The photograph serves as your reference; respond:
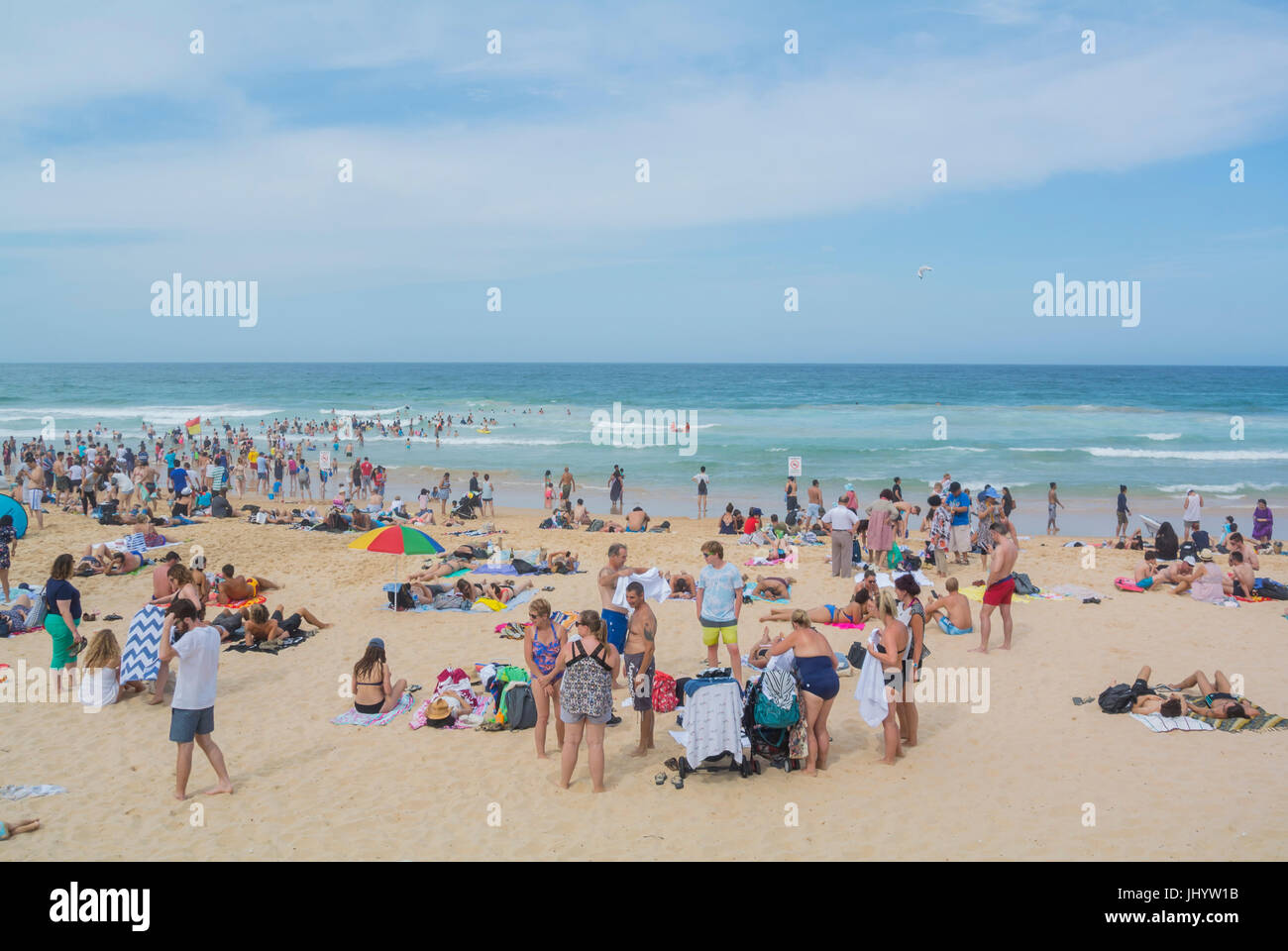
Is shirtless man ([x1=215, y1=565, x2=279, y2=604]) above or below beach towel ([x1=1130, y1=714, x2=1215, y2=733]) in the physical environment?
above

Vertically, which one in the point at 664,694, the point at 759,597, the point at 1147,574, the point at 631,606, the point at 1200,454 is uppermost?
the point at 1200,454

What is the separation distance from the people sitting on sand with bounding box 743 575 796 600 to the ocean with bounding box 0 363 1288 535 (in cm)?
1097

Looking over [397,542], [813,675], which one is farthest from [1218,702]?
[397,542]

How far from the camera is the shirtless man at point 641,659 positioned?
22.1 feet

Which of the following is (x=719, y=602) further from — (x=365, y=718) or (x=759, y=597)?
(x=759, y=597)

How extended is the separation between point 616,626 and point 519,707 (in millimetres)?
1140

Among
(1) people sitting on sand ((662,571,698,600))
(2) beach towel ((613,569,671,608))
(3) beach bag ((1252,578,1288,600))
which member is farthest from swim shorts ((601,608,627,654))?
(3) beach bag ((1252,578,1288,600))

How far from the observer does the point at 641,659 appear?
678 cm

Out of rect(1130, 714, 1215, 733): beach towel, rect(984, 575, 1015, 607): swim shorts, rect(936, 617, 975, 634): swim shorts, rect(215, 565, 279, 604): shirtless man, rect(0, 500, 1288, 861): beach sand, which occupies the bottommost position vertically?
rect(0, 500, 1288, 861): beach sand

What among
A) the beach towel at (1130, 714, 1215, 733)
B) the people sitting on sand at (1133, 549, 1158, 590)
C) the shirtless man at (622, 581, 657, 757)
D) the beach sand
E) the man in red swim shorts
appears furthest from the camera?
the people sitting on sand at (1133, 549, 1158, 590)

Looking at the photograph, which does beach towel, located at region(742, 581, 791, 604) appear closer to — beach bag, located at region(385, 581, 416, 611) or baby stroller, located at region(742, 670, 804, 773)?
beach bag, located at region(385, 581, 416, 611)

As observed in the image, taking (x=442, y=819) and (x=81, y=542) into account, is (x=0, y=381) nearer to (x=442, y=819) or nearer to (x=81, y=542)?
(x=81, y=542)

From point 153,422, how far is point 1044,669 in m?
54.1

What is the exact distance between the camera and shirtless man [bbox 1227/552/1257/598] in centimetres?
1169
